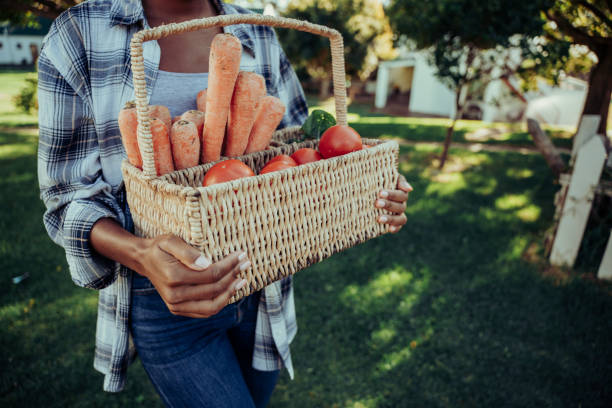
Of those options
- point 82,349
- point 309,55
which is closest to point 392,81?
point 309,55

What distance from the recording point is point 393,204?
1333 millimetres

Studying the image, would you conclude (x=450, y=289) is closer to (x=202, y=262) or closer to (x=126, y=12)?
(x=202, y=262)

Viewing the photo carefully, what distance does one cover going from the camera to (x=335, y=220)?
1.20 m

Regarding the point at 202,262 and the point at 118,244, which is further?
the point at 118,244

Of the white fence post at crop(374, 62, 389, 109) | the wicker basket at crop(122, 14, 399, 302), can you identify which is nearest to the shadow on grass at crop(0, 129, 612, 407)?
the wicker basket at crop(122, 14, 399, 302)

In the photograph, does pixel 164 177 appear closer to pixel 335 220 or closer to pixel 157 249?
pixel 157 249

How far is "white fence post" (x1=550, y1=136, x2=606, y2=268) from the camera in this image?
3.28m

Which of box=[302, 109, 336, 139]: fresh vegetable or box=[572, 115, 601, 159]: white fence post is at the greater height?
box=[302, 109, 336, 139]: fresh vegetable

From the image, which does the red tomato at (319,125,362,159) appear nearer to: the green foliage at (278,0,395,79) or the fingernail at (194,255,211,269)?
the fingernail at (194,255,211,269)

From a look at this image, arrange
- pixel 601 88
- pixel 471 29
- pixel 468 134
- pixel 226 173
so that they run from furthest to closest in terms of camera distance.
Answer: pixel 468 134 → pixel 601 88 → pixel 471 29 → pixel 226 173

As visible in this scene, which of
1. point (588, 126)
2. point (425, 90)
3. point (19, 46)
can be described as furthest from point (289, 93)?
point (19, 46)

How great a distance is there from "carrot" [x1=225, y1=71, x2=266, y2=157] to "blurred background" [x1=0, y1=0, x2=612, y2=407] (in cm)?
57

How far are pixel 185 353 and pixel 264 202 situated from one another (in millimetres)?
616

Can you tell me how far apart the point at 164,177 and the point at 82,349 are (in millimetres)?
2353
